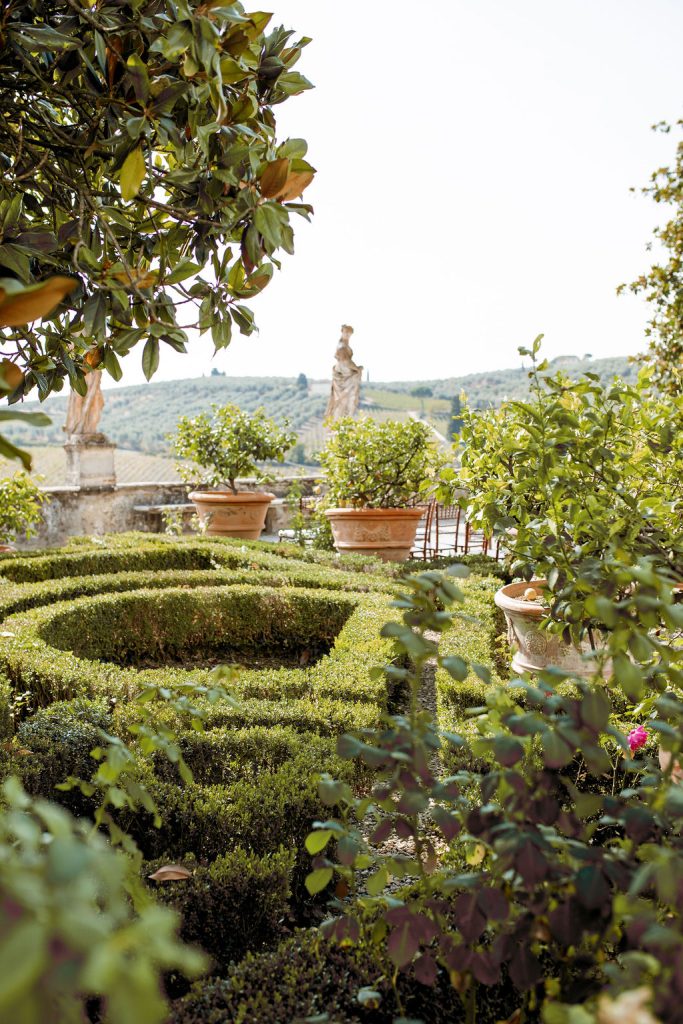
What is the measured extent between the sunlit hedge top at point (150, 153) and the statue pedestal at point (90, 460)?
9.14 meters

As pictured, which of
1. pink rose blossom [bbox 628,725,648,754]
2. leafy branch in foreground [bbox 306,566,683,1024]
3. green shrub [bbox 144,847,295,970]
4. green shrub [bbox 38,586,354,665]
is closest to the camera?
leafy branch in foreground [bbox 306,566,683,1024]

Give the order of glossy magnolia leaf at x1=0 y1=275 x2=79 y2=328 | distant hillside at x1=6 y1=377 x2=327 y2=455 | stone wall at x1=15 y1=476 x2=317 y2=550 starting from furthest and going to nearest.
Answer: distant hillside at x1=6 y1=377 x2=327 y2=455 < stone wall at x1=15 y1=476 x2=317 y2=550 < glossy magnolia leaf at x1=0 y1=275 x2=79 y2=328

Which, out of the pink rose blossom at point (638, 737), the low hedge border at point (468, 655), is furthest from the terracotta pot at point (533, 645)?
the pink rose blossom at point (638, 737)

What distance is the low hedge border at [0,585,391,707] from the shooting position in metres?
3.60

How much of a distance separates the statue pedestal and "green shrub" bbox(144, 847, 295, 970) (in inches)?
369

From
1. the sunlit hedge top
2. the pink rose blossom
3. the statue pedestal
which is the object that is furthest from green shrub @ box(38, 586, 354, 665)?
the statue pedestal

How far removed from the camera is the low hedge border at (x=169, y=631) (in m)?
3.60

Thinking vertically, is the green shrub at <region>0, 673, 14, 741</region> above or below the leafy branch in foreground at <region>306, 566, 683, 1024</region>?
below

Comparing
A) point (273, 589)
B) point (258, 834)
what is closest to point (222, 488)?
point (273, 589)

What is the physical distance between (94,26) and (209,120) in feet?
0.94

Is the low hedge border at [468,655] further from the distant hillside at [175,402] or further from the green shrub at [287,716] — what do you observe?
the distant hillside at [175,402]

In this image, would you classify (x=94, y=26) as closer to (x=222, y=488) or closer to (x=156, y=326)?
(x=156, y=326)

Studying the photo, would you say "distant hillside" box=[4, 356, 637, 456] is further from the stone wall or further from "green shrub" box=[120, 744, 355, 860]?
"green shrub" box=[120, 744, 355, 860]

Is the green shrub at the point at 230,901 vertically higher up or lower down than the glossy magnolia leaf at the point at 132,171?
lower down
